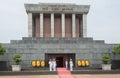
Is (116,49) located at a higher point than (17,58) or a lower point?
higher

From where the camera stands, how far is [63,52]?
42844mm

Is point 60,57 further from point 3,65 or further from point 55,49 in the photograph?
point 3,65

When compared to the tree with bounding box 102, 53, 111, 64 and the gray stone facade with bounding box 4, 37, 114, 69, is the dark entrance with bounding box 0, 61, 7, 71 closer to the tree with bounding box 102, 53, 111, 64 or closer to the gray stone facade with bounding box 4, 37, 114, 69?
the gray stone facade with bounding box 4, 37, 114, 69

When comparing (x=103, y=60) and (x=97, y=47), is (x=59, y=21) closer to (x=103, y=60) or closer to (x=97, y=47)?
(x=97, y=47)

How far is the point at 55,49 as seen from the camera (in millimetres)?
42750

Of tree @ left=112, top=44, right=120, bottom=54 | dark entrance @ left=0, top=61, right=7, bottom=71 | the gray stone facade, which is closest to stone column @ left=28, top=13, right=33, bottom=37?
the gray stone facade

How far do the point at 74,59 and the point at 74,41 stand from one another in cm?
264

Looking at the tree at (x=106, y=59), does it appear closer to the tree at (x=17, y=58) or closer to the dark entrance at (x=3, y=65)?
the tree at (x=17, y=58)

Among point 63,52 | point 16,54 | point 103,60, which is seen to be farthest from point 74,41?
point 16,54

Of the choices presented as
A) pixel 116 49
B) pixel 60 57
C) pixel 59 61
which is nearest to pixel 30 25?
pixel 60 57

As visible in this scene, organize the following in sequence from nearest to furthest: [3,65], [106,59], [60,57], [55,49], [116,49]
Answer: [106,59] → [116,49] → [3,65] → [55,49] → [60,57]

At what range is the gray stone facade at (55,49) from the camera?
42.2 m

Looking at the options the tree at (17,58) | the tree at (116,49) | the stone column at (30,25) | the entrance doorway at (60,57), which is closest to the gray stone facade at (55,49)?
the entrance doorway at (60,57)

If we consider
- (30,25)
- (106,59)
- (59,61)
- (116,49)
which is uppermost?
(30,25)
